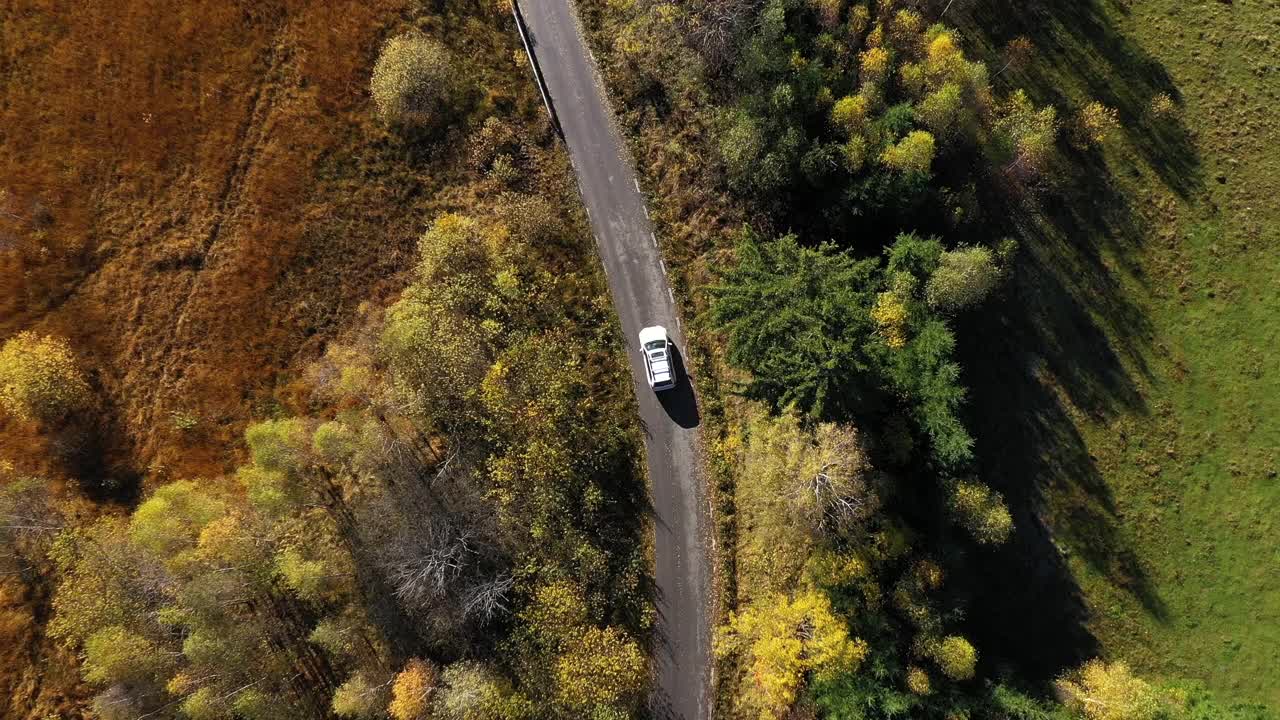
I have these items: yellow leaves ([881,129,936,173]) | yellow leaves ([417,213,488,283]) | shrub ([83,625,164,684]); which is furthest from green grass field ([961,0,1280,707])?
shrub ([83,625,164,684])

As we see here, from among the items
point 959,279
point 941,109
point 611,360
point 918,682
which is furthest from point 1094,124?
point 918,682

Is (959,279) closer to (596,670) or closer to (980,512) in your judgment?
(980,512)

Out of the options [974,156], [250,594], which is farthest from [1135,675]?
[250,594]

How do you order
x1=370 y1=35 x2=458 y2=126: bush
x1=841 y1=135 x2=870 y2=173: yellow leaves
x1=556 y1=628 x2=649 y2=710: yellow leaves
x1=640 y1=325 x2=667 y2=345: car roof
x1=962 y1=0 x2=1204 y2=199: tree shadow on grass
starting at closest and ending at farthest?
1. x1=841 y1=135 x2=870 y2=173: yellow leaves
2. x1=556 y1=628 x2=649 y2=710: yellow leaves
3. x1=640 y1=325 x2=667 y2=345: car roof
4. x1=962 y1=0 x2=1204 y2=199: tree shadow on grass
5. x1=370 y1=35 x2=458 y2=126: bush

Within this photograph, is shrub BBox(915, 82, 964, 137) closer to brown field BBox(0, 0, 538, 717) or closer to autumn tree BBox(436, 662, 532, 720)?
brown field BBox(0, 0, 538, 717)

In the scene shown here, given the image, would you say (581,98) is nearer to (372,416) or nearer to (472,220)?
(472,220)

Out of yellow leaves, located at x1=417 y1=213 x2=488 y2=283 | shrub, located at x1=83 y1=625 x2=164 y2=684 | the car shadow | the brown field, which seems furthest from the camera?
→ the brown field

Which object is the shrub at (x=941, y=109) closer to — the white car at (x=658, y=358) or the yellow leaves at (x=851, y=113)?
the yellow leaves at (x=851, y=113)
